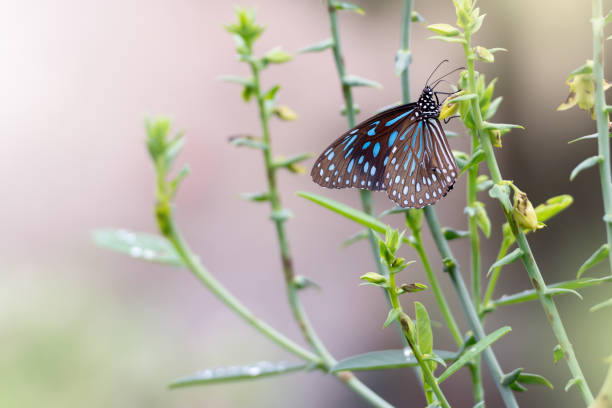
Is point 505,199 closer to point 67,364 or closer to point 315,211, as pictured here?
point 67,364

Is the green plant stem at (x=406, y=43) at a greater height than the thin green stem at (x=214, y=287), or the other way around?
the green plant stem at (x=406, y=43)

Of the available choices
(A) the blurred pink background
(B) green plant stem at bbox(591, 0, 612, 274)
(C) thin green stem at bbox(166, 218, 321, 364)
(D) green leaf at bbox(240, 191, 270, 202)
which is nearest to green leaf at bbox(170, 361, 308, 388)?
(C) thin green stem at bbox(166, 218, 321, 364)

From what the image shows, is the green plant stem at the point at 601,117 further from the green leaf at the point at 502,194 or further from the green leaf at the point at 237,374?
the green leaf at the point at 237,374

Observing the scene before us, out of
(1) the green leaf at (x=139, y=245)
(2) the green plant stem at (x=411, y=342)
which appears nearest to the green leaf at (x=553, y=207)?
(2) the green plant stem at (x=411, y=342)

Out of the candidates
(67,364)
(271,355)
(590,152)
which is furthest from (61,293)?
(590,152)

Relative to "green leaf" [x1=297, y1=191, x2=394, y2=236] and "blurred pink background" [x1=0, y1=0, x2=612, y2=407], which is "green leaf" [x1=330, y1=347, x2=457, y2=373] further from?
"blurred pink background" [x1=0, y1=0, x2=612, y2=407]
